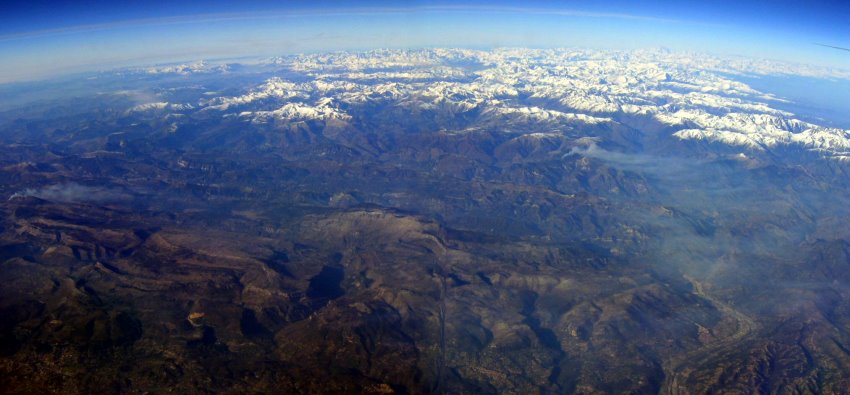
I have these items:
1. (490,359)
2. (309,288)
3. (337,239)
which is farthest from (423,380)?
(337,239)


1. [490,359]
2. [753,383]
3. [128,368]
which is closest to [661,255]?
[753,383]

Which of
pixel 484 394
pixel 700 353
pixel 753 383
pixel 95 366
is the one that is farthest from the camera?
pixel 700 353

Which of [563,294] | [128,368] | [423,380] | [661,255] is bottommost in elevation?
[661,255]

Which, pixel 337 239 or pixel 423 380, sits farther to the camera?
pixel 337 239

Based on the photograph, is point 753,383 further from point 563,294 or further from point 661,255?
point 661,255

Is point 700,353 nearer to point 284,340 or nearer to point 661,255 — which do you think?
point 661,255

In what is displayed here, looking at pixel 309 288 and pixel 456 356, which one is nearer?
pixel 456 356

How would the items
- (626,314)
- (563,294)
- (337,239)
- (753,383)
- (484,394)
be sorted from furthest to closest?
(337,239) < (563,294) < (626,314) < (753,383) < (484,394)

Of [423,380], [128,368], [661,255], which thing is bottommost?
[661,255]

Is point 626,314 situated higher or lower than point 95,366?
lower
